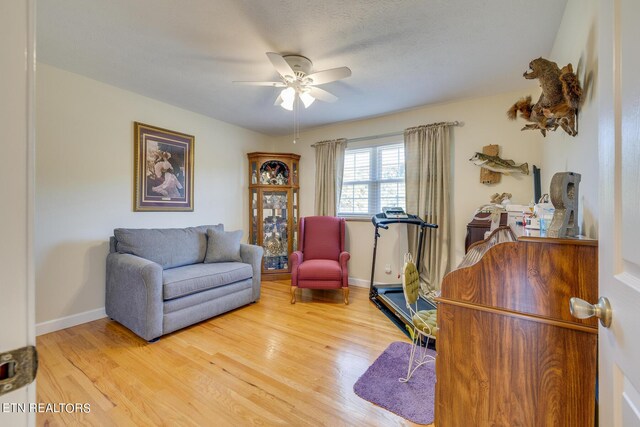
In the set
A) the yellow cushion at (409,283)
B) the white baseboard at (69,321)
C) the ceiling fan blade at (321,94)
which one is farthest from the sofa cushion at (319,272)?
the white baseboard at (69,321)

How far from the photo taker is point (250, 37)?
1.99 m

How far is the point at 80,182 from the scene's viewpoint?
8.61ft

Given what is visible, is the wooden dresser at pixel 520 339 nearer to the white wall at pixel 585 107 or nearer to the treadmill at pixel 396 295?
the white wall at pixel 585 107

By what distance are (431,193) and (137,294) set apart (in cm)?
332

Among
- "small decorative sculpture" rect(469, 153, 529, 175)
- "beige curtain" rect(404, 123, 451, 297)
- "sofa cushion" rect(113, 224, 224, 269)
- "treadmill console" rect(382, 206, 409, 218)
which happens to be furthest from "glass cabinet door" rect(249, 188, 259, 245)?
"small decorative sculpture" rect(469, 153, 529, 175)

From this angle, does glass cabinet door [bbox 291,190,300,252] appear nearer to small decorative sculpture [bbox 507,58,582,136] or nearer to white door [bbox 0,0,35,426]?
small decorative sculpture [bbox 507,58,582,136]

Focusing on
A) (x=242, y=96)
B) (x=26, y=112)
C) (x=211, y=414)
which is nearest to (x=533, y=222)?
(x=26, y=112)

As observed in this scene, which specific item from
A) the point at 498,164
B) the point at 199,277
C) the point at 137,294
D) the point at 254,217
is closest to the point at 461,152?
the point at 498,164

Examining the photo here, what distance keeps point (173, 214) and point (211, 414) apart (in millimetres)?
2571

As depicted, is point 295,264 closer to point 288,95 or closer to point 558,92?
point 288,95

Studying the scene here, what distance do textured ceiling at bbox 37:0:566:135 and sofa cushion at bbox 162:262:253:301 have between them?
195cm

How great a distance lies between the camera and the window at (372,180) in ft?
12.1

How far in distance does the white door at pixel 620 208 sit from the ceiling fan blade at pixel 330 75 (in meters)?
1.57

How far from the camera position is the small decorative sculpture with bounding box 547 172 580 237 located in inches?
44.7
